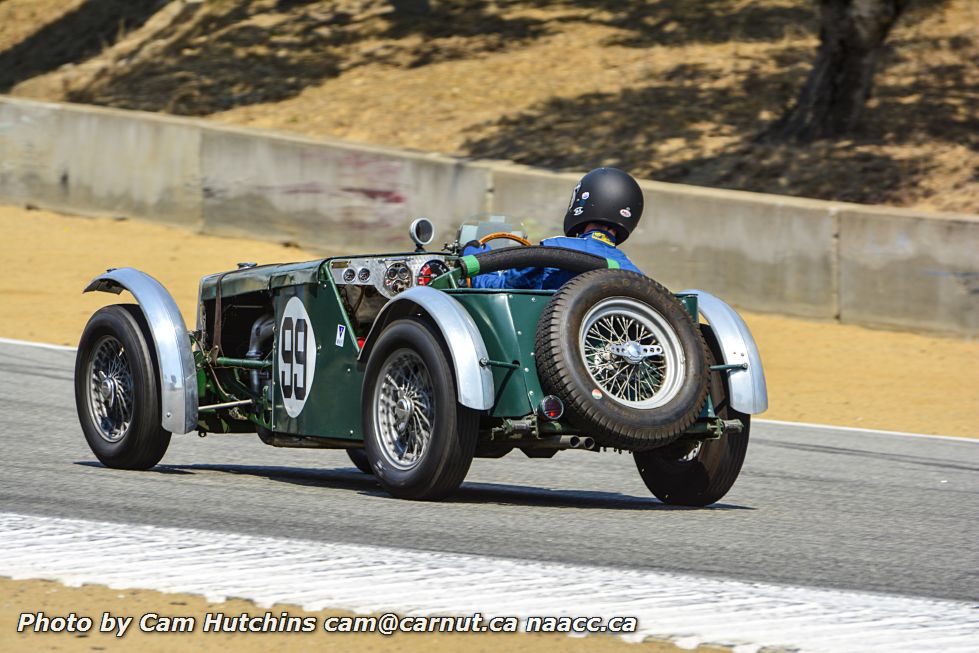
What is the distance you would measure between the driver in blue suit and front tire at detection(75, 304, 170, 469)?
1614 mm

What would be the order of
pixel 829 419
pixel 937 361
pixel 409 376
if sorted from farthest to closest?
pixel 937 361 → pixel 829 419 → pixel 409 376

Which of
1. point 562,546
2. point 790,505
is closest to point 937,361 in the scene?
point 790,505

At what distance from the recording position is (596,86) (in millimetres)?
19953

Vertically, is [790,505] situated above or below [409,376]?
below

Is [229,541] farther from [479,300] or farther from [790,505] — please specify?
[790,505]

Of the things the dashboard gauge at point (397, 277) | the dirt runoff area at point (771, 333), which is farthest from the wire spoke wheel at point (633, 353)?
the dirt runoff area at point (771, 333)

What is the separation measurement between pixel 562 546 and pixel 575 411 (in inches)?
27.3

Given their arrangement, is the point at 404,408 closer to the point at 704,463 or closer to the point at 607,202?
the point at 607,202

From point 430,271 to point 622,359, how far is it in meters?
1.08

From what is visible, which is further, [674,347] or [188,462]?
[188,462]

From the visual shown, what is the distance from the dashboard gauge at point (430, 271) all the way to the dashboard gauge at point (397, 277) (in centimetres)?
6

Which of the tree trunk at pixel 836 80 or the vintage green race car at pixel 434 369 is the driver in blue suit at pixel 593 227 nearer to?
the vintage green race car at pixel 434 369

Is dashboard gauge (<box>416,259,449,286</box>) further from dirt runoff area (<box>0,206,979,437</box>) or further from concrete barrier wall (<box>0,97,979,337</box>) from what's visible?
concrete barrier wall (<box>0,97,979,337</box>)

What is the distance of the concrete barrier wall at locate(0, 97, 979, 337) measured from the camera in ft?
44.3
